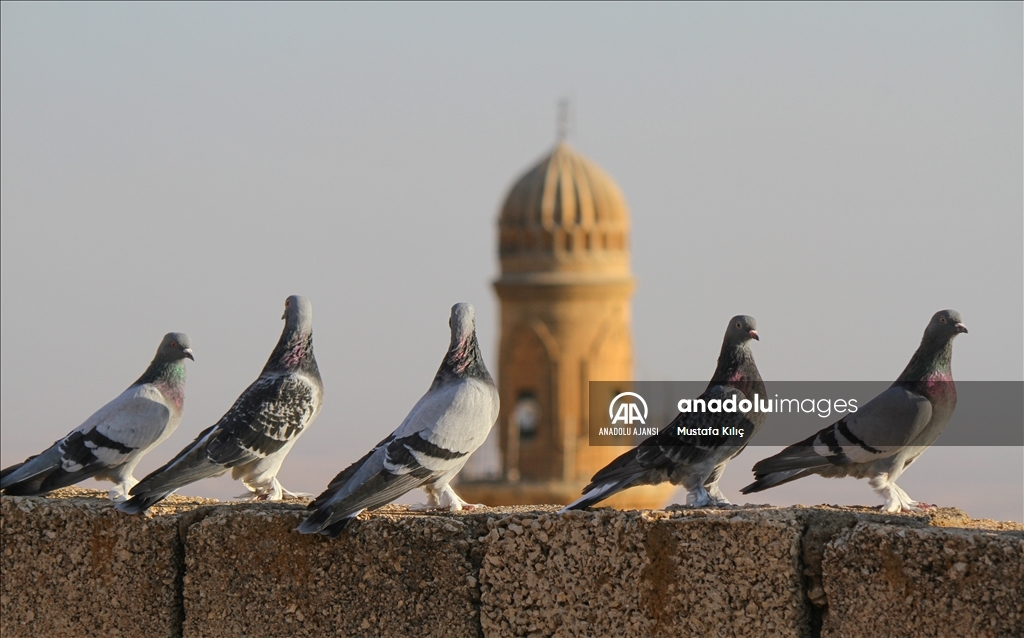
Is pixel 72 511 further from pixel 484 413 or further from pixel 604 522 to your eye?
pixel 604 522

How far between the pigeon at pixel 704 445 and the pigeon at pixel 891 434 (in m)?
0.15

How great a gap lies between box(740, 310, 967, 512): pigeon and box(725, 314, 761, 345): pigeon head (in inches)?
18.3

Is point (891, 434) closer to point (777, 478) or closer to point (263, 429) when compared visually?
point (777, 478)

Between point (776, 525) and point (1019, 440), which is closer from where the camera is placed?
point (776, 525)

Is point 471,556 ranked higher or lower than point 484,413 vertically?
lower

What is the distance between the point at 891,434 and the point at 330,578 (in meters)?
2.20

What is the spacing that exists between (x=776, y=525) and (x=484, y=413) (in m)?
1.34

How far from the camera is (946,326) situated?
5984mm

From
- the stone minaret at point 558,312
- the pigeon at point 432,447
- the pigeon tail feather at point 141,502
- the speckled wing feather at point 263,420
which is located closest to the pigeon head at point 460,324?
the pigeon at point 432,447

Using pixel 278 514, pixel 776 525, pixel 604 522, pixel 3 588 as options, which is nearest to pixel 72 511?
pixel 3 588

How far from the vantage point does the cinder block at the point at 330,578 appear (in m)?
5.87

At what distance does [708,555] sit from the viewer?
5.43 m

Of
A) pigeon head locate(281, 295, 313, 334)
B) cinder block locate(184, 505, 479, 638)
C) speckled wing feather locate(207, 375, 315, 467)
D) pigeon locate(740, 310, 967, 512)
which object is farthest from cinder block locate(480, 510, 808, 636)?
pigeon head locate(281, 295, 313, 334)

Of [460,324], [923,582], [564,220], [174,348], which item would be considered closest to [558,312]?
[564,220]
